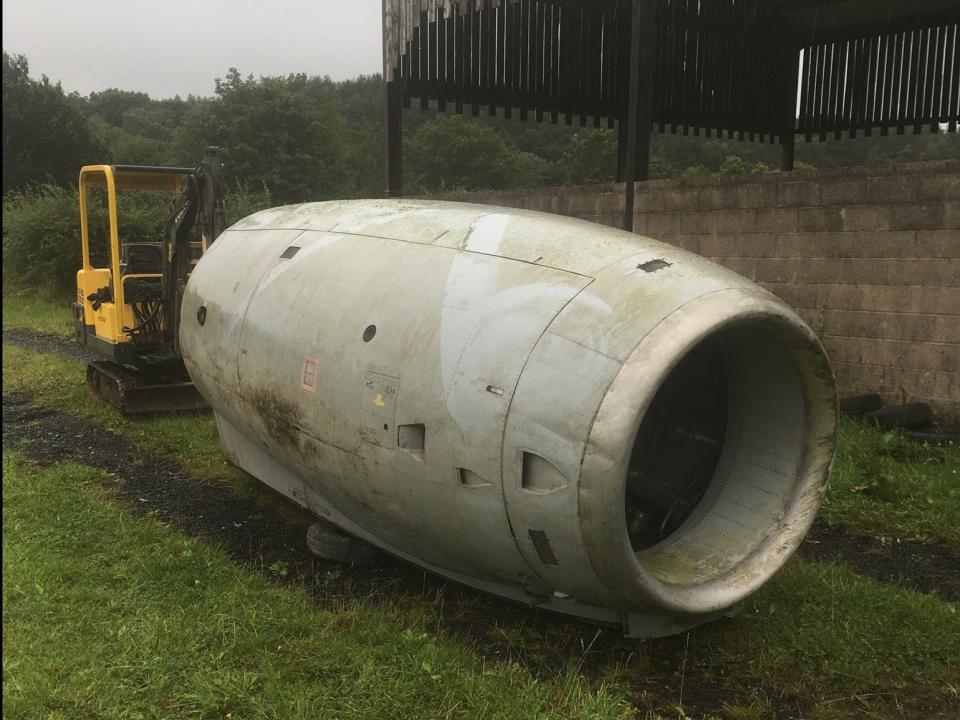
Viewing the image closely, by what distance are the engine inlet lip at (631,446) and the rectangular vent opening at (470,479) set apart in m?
0.48

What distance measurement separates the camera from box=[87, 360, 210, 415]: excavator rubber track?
28.1 feet

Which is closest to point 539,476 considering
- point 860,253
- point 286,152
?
point 860,253

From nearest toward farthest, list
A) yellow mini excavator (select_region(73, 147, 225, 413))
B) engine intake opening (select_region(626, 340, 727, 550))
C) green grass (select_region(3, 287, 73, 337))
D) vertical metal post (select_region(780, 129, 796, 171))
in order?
engine intake opening (select_region(626, 340, 727, 550)) < yellow mini excavator (select_region(73, 147, 225, 413)) < vertical metal post (select_region(780, 129, 796, 171)) < green grass (select_region(3, 287, 73, 337))

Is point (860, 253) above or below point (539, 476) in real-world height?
above

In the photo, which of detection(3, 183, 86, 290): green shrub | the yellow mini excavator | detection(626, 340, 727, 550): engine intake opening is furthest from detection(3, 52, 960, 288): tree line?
detection(626, 340, 727, 550): engine intake opening

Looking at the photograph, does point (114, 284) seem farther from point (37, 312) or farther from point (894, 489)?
point (37, 312)

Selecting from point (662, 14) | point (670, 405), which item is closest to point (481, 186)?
point (662, 14)

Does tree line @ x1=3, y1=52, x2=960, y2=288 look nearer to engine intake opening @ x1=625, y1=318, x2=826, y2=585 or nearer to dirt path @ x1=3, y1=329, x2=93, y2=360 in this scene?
dirt path @ x1=3, y1=329, x2=93, y2=360

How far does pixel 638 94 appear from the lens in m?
9.48

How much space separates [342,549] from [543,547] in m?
1.79

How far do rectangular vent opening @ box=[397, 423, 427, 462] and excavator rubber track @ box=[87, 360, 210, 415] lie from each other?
5.61m

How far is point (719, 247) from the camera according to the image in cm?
896

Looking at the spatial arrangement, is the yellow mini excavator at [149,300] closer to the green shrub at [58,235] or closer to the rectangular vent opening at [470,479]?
the rectangular vent opening at [470,479]

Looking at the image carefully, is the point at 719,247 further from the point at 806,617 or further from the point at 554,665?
the point at 554,665
